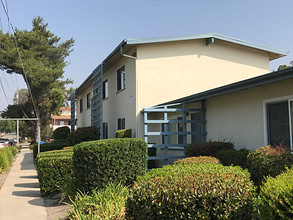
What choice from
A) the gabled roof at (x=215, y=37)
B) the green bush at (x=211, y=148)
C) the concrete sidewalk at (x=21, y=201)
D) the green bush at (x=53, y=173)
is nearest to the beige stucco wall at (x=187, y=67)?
the gabled roof at (x=215, y=37)

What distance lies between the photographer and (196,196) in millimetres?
3768

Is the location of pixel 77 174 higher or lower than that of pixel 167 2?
lower

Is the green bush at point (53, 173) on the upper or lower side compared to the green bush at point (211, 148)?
lower

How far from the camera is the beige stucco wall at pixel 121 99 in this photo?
13.9 meters

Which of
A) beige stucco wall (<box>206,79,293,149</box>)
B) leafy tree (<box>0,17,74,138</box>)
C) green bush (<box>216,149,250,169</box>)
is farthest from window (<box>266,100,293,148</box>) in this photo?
leafy tree (<box>0,17,74,138</box>)

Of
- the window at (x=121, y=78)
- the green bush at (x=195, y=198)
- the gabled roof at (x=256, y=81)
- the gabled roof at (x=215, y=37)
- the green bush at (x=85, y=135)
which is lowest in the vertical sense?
the green bush at (x=195, y=198)

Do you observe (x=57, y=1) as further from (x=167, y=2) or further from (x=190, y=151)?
(x=190, y=151)

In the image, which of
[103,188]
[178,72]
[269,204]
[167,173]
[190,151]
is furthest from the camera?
[178,72]

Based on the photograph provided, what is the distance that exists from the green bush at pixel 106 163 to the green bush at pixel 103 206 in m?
0.51

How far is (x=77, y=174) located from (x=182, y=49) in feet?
29.0

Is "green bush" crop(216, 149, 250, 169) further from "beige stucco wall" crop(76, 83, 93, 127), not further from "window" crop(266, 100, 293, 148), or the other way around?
"beige stucco wall" crop(76, 83, 93, 127)

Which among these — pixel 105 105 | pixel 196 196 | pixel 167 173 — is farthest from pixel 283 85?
pixel 105 105

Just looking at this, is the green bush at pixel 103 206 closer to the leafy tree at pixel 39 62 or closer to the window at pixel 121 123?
the window at pixel 121 123

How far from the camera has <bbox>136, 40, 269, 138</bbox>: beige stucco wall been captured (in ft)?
44.6
